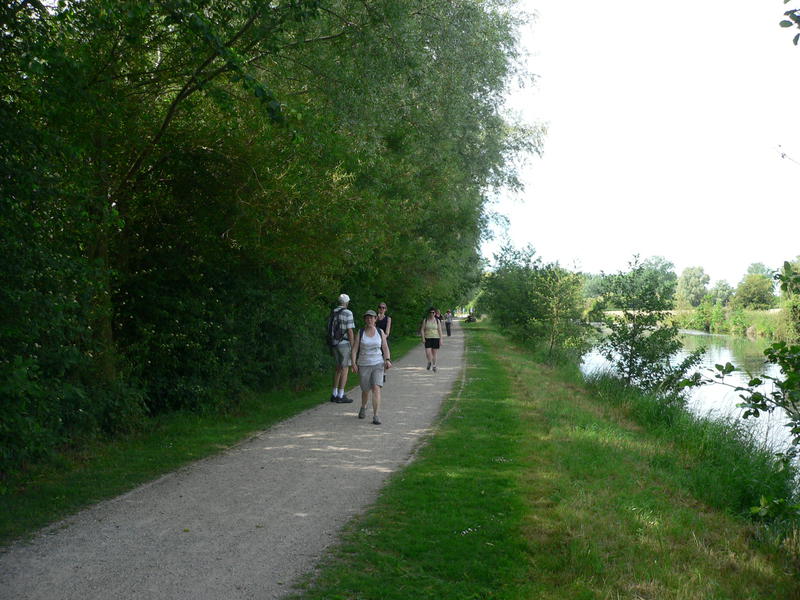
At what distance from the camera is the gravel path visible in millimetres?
4371

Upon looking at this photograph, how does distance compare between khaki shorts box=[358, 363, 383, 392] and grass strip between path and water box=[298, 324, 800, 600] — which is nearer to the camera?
grass strip between path and water box=[298, 324, 800, 600]

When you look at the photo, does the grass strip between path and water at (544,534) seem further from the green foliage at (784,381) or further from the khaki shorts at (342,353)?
the khaki shorts at (342,353)

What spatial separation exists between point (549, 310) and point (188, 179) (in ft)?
59.6

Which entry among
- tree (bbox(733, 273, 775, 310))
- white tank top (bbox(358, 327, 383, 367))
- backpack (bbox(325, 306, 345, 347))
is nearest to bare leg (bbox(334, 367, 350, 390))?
backpack (bbox(325, 306, 345, 347))

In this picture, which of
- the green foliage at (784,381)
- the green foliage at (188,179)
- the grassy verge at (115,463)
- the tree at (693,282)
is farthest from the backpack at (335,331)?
the tree at (693,282)

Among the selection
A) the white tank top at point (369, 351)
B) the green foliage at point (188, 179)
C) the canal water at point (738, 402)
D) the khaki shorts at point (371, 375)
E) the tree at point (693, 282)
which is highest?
the tree at point (693, 282)

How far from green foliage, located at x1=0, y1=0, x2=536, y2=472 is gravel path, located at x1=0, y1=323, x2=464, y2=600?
1196 millimetres

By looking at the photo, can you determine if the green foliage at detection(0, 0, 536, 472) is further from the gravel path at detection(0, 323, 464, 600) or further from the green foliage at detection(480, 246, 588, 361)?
the green foliage at detection(480, 246, 588, 361)

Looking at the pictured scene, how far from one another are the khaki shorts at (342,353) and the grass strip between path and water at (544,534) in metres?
3.44

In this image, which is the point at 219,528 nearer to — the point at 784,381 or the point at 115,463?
the point at 115,463

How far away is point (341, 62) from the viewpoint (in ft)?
35.5

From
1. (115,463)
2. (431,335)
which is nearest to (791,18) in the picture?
(115,463)

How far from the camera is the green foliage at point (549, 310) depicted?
82.9 feet

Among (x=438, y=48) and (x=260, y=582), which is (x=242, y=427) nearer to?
(x=260, y=582)
